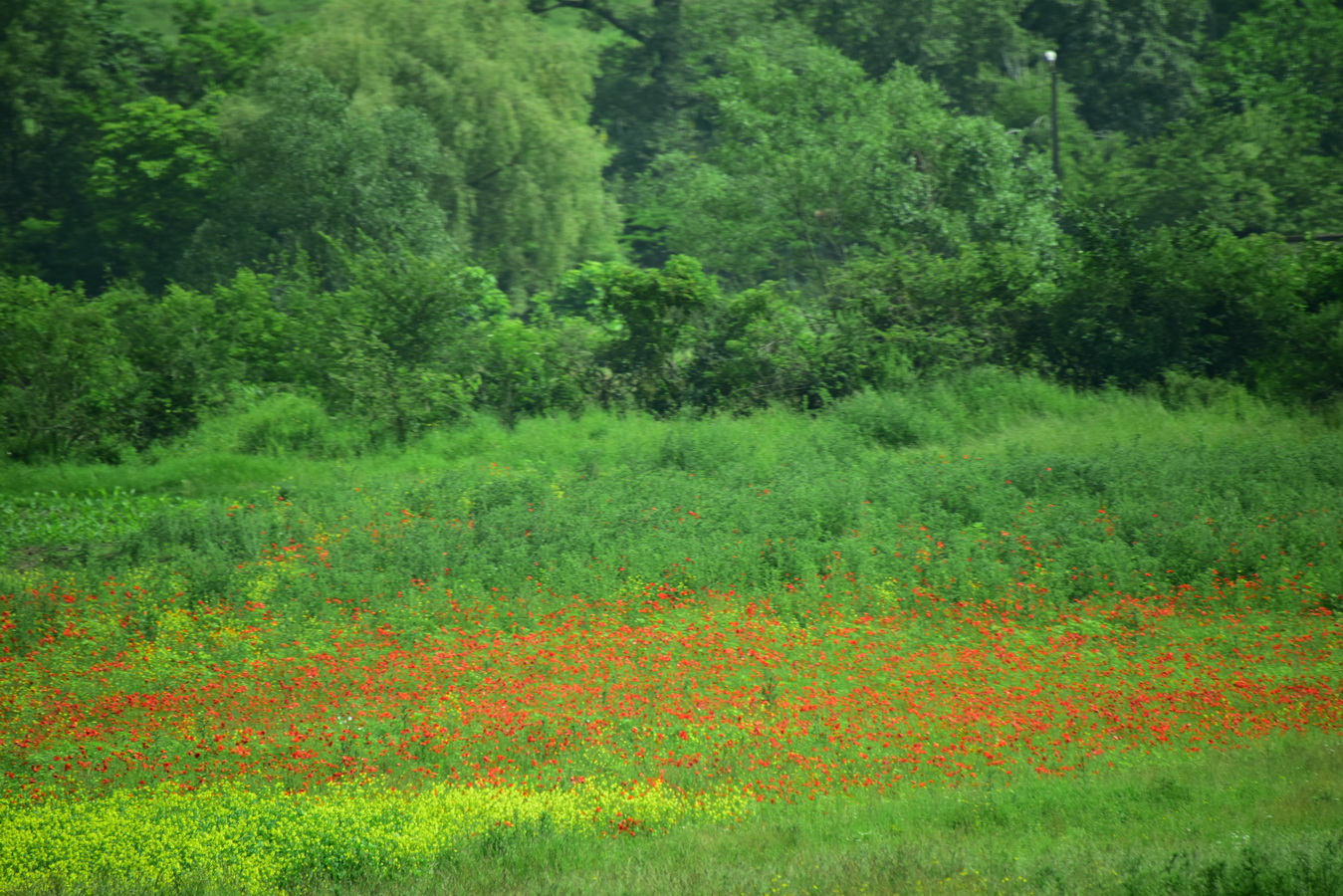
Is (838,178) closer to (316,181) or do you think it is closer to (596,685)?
(316,181)

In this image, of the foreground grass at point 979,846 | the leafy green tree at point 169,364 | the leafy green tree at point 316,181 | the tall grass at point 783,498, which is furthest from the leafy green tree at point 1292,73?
the foreground grass at point 979,846

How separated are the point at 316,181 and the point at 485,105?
26.8 ft

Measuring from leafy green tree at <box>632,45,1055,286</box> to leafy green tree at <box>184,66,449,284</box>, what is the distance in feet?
31.1

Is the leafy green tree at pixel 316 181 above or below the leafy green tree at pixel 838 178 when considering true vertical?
below

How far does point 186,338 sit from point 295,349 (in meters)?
2.20

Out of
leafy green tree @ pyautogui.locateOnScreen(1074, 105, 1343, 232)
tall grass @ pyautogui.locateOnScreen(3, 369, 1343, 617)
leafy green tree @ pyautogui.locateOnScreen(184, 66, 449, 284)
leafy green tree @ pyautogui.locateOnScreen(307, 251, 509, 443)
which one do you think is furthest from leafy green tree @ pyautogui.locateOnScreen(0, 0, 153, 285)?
leafy green tree @ pyautogui.locateOnScreen(1074, 105, 1343, 232)

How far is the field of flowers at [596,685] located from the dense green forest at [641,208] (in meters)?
8.36

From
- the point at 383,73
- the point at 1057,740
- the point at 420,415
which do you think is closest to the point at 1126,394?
the point at 420,415

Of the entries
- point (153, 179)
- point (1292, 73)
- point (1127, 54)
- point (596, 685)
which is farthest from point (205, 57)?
point (596, 685)

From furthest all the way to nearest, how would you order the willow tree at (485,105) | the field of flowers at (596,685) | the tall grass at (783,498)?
1. the willow tree at (485,105)
2. the tall grass at (783,498)
3. the field of flowers at (596,685)

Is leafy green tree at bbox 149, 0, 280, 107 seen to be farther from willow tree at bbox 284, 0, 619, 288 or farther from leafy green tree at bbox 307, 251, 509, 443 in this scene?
leafy green tree at bbox 307, 251, 509, 443

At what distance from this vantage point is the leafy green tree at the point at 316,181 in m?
34.2

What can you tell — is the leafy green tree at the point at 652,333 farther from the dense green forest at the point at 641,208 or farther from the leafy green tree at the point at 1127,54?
the leafy green tree at the point at 1127,54

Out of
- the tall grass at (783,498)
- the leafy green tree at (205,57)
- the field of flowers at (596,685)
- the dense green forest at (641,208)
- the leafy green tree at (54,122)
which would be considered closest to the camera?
the field of flowers at (596,685)
